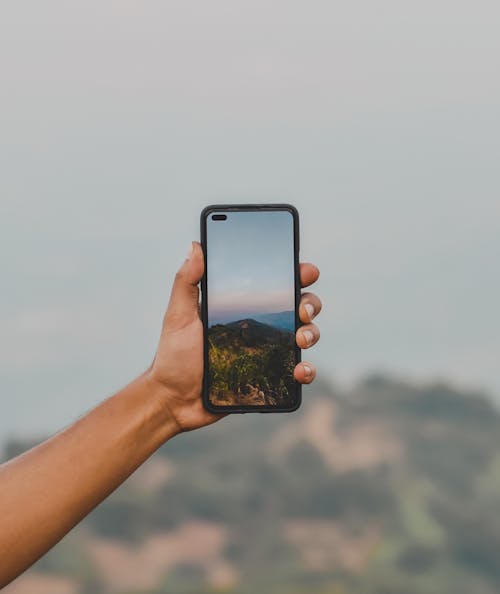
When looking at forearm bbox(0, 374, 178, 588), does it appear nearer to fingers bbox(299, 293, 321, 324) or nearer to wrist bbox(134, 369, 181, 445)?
wrist bbox(134, 369, 181, 445)

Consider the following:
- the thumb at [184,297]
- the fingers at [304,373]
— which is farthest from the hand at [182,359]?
the fingers at [304,373]

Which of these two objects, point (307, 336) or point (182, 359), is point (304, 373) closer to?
point (307, 336)

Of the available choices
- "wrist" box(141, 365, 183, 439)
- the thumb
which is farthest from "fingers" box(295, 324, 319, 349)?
"wrist" box(141, 365, 183, 439)

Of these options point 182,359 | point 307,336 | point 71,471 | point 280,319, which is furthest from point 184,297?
point 71,471

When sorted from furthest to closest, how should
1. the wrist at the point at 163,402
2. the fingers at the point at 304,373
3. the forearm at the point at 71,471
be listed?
the wrist at the point at 163,402, the fingers at the point at 304,373, the forearm at the point at 71,471

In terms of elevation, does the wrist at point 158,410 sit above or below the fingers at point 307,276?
below

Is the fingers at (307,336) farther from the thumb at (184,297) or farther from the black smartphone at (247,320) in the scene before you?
the thumb at (184,297)

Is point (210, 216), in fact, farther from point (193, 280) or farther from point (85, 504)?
point (85, 504)
